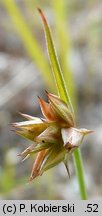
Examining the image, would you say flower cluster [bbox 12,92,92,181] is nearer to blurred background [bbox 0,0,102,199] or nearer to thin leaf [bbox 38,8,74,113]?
thin leaf [bbox 38,8,74,113]

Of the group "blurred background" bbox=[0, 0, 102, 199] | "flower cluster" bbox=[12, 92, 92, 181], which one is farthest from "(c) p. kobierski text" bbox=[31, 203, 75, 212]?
"blurred background" bbox=[0, 0, 102, 199]

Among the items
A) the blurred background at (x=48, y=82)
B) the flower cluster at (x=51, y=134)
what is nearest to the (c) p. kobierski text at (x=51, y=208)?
the flower cluster at (x=51, y=134)

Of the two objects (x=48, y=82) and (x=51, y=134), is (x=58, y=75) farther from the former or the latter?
(x=48, y=82)

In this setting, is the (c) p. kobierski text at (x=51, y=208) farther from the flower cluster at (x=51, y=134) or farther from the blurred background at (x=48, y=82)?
the blurred background at (x=48, y=82)

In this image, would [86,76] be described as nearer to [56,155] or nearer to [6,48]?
[6,48]

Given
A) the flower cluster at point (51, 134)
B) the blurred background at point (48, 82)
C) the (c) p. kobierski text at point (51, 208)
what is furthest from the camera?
the blurred background at point (48, 82)

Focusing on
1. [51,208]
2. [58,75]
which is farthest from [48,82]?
[58,75]
